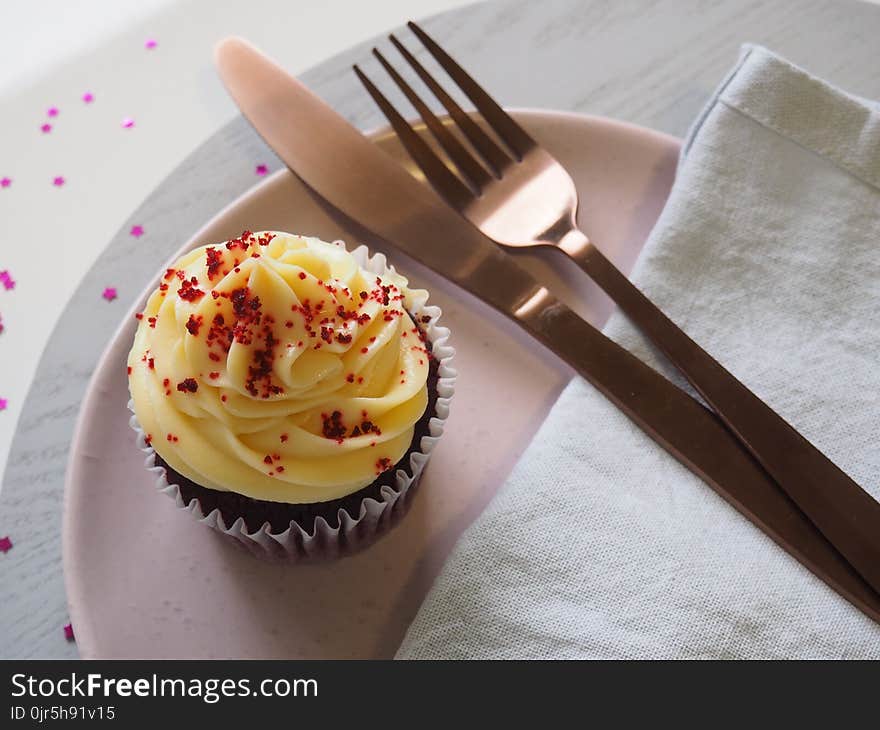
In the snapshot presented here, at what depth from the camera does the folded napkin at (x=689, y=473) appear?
83cm

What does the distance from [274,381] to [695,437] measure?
1.41 feet

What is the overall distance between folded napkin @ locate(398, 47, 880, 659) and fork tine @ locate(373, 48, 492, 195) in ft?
0.75

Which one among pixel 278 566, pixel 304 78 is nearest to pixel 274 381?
pixel 278 566

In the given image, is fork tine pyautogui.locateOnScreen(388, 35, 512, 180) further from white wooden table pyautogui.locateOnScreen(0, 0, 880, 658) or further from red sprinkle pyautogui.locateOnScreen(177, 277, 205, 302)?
red sprinkle pyautogui.locateOnScreen(177, 277, 205, 302)

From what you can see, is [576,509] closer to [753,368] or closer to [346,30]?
[753,368]

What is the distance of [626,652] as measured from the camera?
0.81 meters

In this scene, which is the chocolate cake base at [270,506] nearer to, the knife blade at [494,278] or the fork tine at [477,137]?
the knife blade at [494,278]

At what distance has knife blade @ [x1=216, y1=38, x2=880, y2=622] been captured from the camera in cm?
88

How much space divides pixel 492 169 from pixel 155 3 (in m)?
0.69
